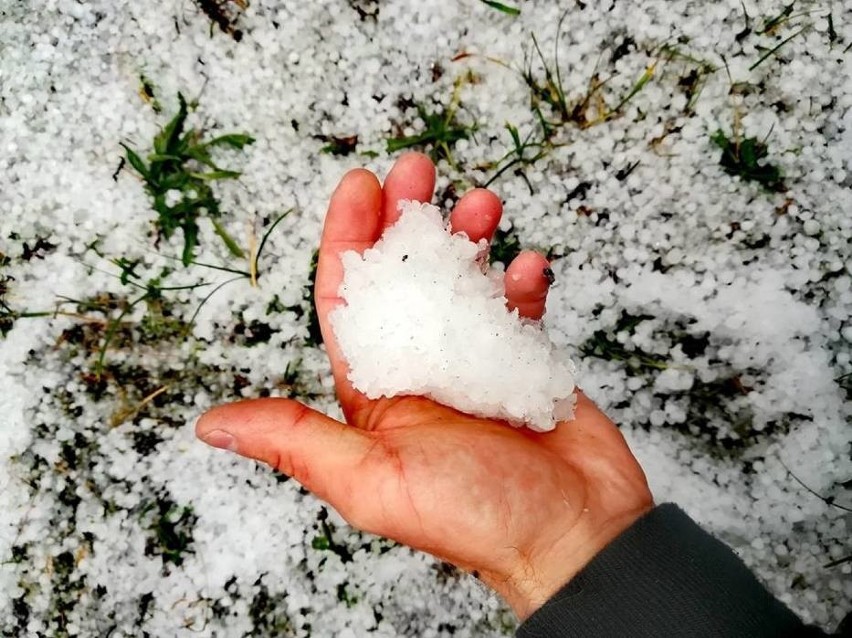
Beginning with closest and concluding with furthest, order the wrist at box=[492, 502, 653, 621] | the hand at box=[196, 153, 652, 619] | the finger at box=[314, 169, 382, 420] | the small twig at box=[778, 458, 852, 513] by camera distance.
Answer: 1. the hand at box=[196, 153, 652, 619]
2. the wrist at box=[492, 502, 653, 621]
3. the finger at box=[314, 169, 382, 420]
4. the small twig at box=[778, 458, 852, 513]

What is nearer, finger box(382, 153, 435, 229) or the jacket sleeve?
the jacket sleeve

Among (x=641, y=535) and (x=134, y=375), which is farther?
(x=134, y=375)

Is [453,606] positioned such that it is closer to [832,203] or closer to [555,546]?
[555,546]

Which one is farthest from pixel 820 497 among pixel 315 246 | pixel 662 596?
pixel 315 246

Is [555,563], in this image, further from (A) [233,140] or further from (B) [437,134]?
(A) [233,140]

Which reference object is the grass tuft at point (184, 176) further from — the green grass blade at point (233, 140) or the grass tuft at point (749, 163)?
the grass tuft at point (749, 163)

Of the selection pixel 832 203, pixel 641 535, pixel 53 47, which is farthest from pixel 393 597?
pixel 53 47

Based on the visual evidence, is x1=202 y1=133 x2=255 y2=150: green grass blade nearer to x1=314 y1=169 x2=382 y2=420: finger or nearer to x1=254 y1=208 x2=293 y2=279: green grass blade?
x1=254 y1=208 x2=293 y2=279: green grass blade

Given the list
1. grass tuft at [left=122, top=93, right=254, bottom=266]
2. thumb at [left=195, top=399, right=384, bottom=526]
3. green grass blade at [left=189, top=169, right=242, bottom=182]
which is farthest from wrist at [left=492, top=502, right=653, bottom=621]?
green grass blade at [left=189, top=169, right=242, bottom=182]
